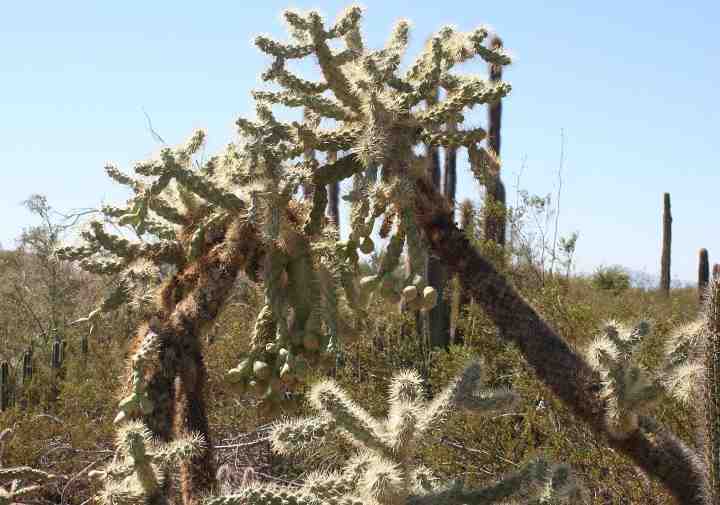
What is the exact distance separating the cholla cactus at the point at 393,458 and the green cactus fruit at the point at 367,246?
0.25 m

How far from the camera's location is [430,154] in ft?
4.54

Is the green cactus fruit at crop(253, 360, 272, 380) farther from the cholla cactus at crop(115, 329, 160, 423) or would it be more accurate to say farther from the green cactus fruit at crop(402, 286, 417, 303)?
the green cactus fruit at crop(402, 286, 417, 303)

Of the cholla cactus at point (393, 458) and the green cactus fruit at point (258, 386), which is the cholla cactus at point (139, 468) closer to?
the cholla cactus at point (393, 458)

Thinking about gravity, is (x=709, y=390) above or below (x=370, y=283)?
below

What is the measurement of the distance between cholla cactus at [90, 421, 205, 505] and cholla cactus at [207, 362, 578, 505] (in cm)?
10

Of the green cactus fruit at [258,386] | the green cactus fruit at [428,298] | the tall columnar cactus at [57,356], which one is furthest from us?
the tall columnar cactus at [57,356]

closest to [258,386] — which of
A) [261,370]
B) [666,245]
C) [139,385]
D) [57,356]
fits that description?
[261,370]

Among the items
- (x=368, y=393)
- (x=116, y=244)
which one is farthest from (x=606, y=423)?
(x=368, y=393)

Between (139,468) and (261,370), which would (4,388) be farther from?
(139,468)

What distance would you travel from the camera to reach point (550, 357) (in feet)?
4.20

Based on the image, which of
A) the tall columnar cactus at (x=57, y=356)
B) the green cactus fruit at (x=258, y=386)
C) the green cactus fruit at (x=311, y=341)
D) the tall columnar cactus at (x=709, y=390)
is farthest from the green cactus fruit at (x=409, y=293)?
the tall columnar cactus at (x=57, y=356)

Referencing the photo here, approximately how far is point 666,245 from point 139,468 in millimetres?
18943

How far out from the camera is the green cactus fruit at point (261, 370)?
4.41 ft

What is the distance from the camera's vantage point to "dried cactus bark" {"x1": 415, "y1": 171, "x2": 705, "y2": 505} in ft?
4.19
